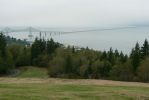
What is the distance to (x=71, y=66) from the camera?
52812mm

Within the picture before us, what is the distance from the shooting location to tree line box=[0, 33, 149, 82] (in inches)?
1855

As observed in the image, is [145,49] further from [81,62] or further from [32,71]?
[32,71]

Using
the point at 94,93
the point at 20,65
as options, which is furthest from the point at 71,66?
the point at 94,93

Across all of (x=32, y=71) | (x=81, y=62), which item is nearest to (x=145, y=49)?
(x=81, y=62)

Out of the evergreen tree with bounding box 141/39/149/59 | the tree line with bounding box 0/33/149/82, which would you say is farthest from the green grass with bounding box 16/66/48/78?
the evergreen tree with bounding box 141/39/149/59

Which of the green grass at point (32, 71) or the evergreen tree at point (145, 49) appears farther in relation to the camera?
the green grass at point (32, 71)

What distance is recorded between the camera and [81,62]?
5244 centimetres

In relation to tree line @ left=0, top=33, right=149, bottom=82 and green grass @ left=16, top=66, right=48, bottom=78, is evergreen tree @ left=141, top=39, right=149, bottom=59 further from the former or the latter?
green grass @ left=16, top=66, right=48, bottom=78

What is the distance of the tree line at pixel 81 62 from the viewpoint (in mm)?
47125

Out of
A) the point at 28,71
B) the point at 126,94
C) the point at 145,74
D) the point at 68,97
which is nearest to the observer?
the point at 68,97

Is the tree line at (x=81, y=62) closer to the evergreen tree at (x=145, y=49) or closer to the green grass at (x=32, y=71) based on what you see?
the evergreen tree at (x=145, y=49)

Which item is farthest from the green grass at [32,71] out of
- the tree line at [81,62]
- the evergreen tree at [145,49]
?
the evergreen tree at [145,49]

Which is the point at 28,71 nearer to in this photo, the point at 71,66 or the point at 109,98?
the point at 71,66

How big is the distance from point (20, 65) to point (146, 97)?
158ft
